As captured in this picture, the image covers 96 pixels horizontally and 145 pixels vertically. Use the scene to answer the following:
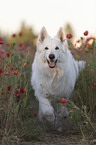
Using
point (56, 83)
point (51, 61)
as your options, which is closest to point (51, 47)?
point (51, 61)

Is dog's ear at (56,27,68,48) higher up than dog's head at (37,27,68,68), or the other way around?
dog's ear at (56,27,68,48)

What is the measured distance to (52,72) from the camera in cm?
413

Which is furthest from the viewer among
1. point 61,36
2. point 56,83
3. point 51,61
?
point 56,83

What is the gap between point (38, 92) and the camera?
166 inches

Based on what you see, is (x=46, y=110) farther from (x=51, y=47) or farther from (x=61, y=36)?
(x=61, y=36)

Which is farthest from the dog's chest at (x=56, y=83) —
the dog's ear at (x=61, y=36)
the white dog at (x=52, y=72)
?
the dog's ear at (x=61, y=36)

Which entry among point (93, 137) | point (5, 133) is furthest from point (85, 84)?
point (5, 133)

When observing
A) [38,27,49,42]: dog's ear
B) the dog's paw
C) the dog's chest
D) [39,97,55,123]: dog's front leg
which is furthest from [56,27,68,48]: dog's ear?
the dog's paw

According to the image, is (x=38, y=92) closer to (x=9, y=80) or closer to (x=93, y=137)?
(x=9, y=80)

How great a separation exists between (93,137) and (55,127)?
1.21m

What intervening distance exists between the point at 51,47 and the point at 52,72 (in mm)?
499

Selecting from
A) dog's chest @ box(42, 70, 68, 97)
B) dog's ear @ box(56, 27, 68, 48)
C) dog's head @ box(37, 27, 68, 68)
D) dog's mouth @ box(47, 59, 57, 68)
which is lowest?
dog's chest @ box(42, 70, 68, 97)

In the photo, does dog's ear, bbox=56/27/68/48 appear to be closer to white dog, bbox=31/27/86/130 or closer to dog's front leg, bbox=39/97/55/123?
white dog, bbox=31/27/86/130

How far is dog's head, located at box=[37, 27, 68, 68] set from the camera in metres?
3.79
